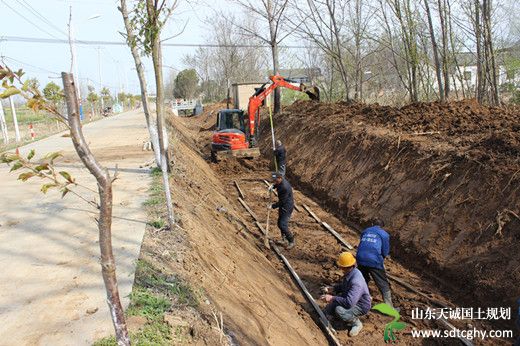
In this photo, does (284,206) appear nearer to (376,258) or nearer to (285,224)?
(285,224)

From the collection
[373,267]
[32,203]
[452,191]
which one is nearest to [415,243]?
[452,191]

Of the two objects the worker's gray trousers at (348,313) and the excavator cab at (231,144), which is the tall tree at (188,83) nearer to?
the excavator cab at (231,144)

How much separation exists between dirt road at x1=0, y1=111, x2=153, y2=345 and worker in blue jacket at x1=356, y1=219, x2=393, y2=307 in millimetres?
3525

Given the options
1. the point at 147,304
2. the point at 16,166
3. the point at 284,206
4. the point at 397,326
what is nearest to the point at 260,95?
the point at 284,206

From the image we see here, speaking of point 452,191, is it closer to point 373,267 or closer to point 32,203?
point 373,267

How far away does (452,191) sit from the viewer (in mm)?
8070

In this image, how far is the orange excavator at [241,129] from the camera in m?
16.6

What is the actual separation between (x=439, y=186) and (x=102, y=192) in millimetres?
7703

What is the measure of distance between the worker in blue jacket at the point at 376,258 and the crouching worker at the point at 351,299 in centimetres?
45

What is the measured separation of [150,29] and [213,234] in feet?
12.4

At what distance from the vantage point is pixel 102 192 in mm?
2424

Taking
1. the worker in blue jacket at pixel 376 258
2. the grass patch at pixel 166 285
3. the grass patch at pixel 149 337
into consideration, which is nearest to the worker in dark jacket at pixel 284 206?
the worker in blue jacket at pixel 376 258

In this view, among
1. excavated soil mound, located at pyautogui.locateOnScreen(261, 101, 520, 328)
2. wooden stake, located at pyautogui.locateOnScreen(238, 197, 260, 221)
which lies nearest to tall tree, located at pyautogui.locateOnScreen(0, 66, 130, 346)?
excavated soil mound, located at pyautogui.locateOnScreen(261, 101, 520, 328)

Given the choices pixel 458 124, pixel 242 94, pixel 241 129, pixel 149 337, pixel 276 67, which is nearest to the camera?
pixel 149 337
